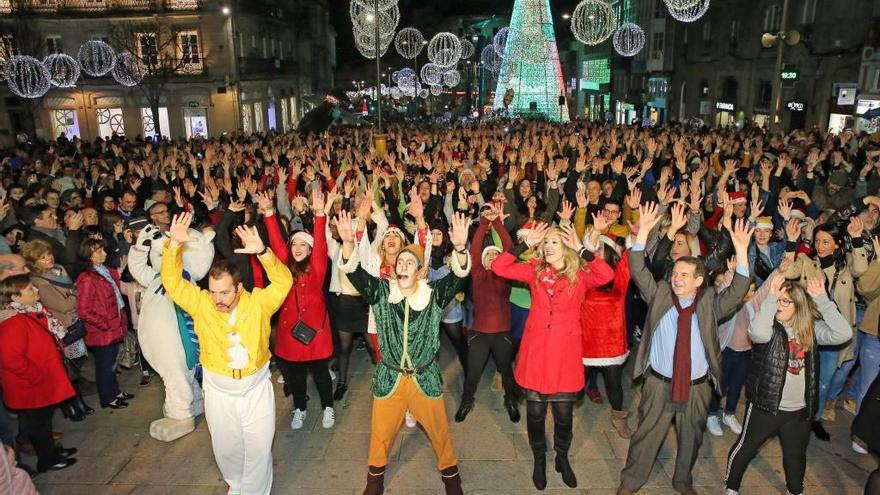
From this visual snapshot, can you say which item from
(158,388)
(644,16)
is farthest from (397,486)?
(644,16)

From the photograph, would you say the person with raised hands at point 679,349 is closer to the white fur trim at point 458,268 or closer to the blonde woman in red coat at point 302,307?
the white fur trim at point 458,268

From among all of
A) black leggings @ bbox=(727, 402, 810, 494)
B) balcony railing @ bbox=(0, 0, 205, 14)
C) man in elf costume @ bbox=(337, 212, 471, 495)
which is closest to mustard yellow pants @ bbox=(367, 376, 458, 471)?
man in elf costume @ bbox=(337, 212, 471, 495)

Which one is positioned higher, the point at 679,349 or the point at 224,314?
the point at 224,314

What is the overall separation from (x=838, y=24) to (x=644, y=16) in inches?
732

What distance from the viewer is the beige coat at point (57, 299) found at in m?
5.58

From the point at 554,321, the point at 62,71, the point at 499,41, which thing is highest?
the point at 499,41

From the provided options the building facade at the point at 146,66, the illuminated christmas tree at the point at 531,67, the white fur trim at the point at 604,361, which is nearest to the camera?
the white fur trim at the point at 604,361

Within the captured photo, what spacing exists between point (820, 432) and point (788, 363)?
1.89 meters

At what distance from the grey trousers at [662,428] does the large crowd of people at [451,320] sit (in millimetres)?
17

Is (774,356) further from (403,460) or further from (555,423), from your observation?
(403,460)

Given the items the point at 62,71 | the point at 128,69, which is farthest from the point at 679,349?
the point at 128,69

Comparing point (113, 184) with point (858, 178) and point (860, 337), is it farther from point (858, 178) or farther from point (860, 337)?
point (858, 178)

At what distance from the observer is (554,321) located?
455 centimetres

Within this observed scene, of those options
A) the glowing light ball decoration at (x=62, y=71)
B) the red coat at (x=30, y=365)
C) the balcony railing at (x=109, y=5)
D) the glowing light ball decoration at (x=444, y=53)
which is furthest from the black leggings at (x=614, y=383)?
the balcony railing at (x=109, y=5)
